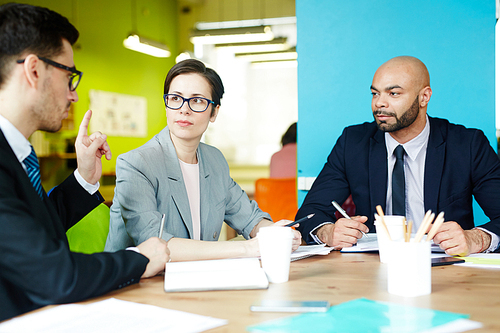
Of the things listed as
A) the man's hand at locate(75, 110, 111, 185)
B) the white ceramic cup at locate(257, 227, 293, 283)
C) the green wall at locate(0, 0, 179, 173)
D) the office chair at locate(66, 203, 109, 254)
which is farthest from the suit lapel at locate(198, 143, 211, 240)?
the green wall at locate(0, 0, 179, 173)

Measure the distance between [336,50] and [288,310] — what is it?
6.41ft

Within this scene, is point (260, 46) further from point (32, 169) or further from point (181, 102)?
point (32, 169)

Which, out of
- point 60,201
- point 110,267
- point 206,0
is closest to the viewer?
point 110,267

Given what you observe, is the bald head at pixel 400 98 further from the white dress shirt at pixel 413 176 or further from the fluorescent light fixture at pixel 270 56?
the fluorescent light fixture at pixel 270 56

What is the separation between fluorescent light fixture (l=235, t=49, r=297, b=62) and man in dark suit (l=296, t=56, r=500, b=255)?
5559 millimetres

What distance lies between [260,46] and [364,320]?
21.5 ft

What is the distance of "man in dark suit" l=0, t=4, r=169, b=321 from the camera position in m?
0.90

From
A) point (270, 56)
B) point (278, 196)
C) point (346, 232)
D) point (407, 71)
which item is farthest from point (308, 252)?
point (270, 56)

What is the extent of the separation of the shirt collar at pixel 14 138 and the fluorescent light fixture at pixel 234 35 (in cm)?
542

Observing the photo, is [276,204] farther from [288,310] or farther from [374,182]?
[288,310]

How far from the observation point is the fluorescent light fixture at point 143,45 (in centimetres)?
650

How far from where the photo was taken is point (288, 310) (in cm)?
87

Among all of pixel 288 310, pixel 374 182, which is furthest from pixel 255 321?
pixel 374 182

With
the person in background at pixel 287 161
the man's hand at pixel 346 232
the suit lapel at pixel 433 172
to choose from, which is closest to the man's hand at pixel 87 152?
the man's hand at pixel 346 232
